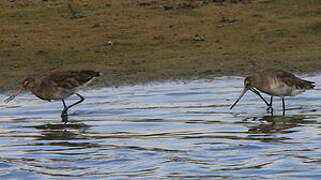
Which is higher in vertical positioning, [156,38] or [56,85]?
[156,38]

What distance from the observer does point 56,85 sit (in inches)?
593

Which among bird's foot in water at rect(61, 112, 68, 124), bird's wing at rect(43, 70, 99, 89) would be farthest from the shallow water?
bird's wing at rect(43, 70, 99, 89)

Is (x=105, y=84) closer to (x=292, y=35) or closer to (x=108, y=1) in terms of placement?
(x=292, y=35)

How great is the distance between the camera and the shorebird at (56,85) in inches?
593

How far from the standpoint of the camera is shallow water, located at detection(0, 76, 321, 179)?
10.8 meters

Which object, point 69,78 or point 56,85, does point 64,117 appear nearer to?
point 56,85

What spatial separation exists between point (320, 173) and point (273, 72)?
15.9 ft

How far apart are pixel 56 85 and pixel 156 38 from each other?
196 inches

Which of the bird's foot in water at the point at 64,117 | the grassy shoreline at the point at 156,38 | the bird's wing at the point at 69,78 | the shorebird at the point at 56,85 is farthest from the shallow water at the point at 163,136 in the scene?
the grassy shoreline at the point at 156,38

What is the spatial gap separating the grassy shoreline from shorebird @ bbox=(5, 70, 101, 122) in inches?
63.6

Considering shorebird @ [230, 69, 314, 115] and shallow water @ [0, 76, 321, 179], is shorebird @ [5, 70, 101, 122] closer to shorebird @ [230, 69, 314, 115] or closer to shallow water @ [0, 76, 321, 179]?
shallow water @ [0, 76, 321, 179]

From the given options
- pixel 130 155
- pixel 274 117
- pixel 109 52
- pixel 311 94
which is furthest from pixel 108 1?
pixel 130 155


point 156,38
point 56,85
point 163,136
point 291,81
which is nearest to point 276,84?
point 291,81

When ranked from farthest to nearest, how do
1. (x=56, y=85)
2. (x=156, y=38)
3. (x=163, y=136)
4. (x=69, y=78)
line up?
(x=156, y=38) → (x=69, y=78) → (x=56, y=85) → (x=163, y=136)
